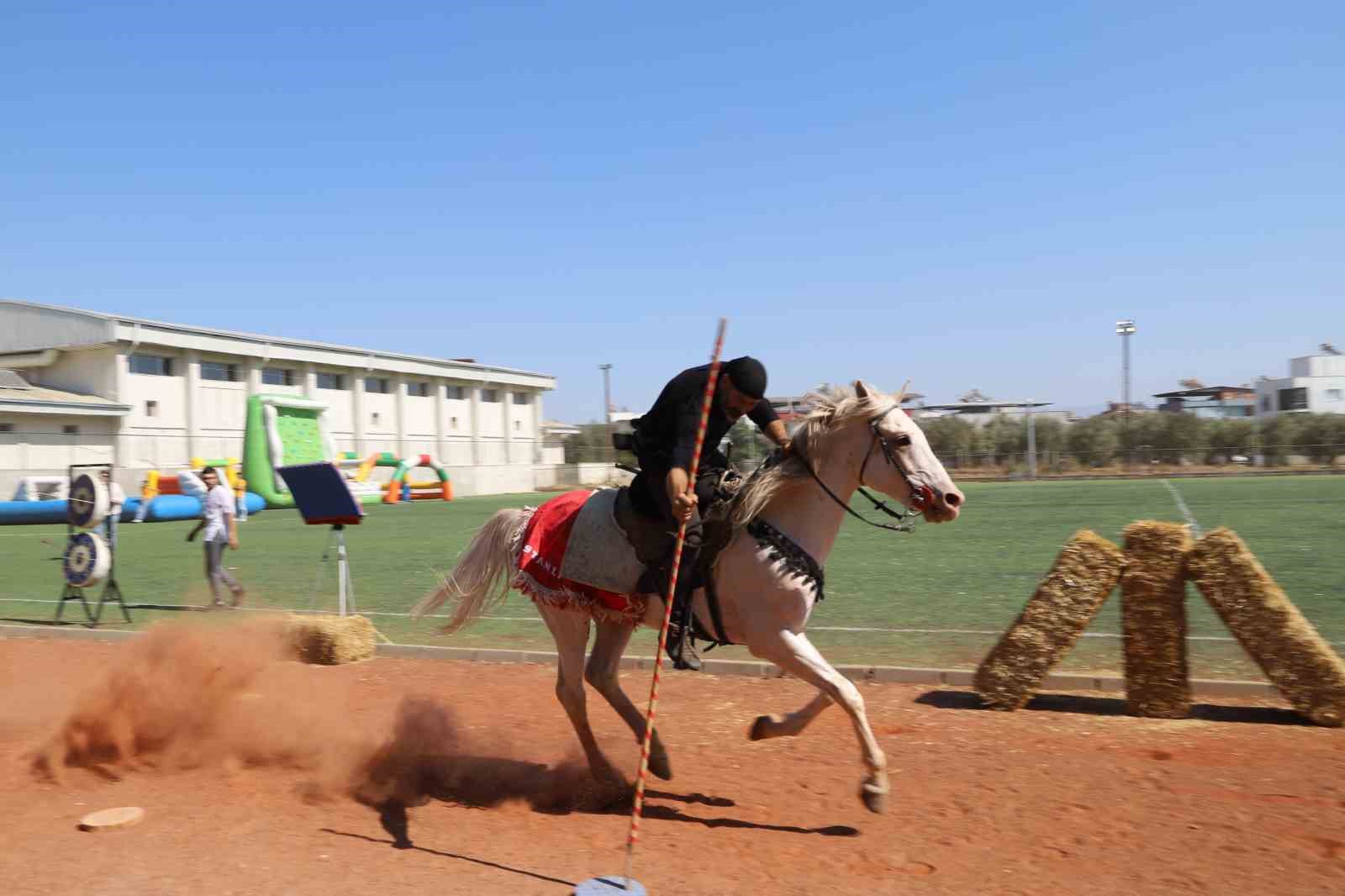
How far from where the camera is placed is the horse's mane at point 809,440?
18.7 ft

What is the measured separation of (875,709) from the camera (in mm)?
7922

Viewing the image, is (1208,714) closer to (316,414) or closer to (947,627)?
(947,627)

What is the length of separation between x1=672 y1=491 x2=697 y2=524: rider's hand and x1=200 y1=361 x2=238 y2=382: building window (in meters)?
54.2

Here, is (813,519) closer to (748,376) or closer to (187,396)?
(748,376)

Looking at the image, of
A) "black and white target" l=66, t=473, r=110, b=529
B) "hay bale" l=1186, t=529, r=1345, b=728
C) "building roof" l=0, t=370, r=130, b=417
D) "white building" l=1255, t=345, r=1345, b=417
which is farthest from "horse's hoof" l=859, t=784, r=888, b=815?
"white building" l=1255, t=345, r=1345, b=417

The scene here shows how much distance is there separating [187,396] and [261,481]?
1083cm

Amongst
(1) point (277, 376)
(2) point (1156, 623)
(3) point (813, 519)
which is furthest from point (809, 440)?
(1) point (277, 376)

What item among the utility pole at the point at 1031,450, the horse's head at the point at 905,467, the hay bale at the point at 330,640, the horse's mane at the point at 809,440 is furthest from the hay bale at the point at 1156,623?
the utility pole at the point at 1031,450

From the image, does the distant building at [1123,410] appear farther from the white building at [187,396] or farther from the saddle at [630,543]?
the saddle at [630,543]

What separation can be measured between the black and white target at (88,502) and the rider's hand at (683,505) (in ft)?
34.4

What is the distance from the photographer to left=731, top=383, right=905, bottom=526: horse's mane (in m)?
5.71

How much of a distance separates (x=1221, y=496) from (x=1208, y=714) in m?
28.0

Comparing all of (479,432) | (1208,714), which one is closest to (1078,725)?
(1208,714)

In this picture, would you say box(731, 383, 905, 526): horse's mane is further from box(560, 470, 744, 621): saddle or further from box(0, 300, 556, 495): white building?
box(0, 300, 556, 495): white building
